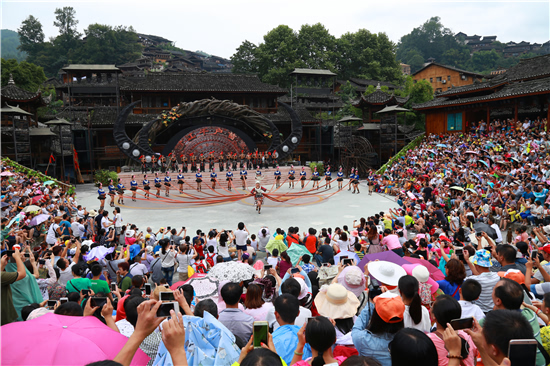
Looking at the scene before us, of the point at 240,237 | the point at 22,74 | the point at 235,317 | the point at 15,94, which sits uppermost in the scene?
the point at 22,74

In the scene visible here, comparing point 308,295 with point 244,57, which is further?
point 244,57

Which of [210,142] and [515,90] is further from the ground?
[515,90]

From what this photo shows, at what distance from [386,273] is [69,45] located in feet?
221

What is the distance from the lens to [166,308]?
256cm

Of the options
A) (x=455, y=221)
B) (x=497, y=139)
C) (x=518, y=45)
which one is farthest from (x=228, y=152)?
(x=518, y=45)

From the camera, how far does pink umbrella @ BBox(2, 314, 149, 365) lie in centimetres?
259

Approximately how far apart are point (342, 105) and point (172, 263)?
132 ft

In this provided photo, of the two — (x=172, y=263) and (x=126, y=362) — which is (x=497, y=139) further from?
(x=126, y=362)

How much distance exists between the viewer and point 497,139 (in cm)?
2258

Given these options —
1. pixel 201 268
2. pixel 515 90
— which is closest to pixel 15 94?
pixel 201 268

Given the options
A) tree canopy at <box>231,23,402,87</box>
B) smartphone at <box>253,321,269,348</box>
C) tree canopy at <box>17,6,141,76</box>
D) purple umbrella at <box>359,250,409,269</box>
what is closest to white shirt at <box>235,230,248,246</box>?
purple umbrella at <box>359,250,409,269</box>

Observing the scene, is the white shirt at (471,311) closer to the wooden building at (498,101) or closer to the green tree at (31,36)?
the wooden building at (498,101)

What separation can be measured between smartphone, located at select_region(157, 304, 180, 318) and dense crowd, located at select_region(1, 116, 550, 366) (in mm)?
15

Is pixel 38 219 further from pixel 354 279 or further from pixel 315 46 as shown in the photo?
pixel 315 46
